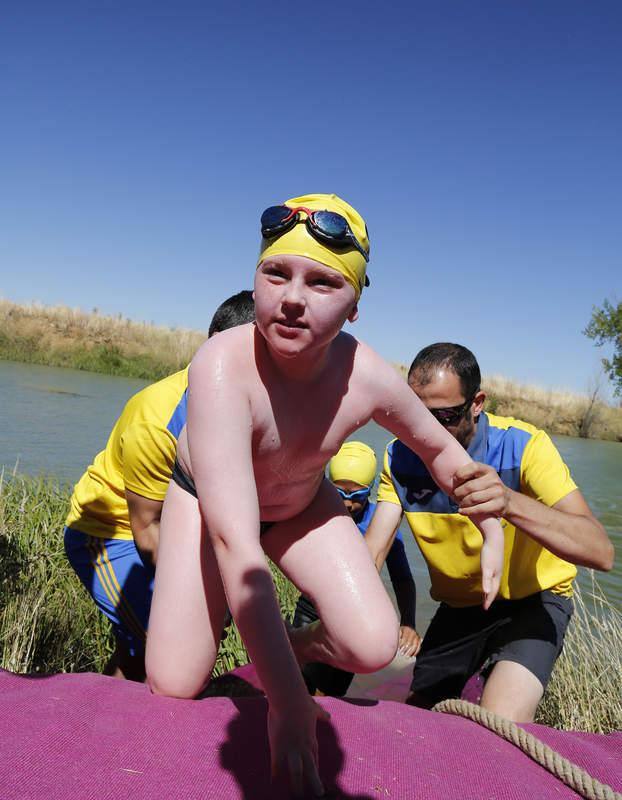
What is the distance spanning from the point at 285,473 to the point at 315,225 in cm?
90

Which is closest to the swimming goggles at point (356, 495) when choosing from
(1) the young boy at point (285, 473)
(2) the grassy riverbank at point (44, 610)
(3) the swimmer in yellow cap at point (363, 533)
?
(3) the swimmer in yellow cap at point (363, 533)

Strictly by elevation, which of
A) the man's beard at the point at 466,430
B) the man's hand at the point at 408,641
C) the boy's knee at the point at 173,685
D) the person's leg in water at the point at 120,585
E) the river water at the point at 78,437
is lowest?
the river water at the point at 78,437

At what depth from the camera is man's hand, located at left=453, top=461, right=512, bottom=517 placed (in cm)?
273

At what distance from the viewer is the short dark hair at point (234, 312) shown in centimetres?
357

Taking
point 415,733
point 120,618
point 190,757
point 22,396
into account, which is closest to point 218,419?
point 190,757

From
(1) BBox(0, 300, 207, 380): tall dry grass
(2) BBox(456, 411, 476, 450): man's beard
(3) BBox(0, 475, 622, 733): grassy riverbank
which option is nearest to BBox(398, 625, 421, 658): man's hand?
(3) BBox(0, 475, 622, 733): grassy riverbank

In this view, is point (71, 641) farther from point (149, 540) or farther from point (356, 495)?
point (356, 495)

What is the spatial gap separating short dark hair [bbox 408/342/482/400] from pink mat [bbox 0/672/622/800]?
5.60 ft

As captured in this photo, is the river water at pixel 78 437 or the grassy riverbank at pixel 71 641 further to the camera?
the river water at pixel 78 437

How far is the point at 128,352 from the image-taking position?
30.7 m

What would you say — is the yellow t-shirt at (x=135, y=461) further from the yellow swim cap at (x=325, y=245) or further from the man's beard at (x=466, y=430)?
the man's beard at (x=466, y=430)

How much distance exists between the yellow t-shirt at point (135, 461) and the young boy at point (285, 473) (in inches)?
23.4

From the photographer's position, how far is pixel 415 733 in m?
2.29

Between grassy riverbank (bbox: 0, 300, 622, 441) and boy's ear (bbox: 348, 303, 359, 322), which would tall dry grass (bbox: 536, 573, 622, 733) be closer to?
boy's ear (bbox: 348, 303, 359, 322)
